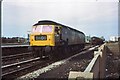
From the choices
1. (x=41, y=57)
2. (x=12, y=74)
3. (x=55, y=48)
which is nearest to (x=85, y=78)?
(x=12, y=74)

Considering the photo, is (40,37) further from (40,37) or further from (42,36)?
(42,36)

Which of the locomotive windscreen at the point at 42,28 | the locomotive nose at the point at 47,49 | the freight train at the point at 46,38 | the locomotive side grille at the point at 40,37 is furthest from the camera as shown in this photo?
the locomotive windscreen at the point at 42,28

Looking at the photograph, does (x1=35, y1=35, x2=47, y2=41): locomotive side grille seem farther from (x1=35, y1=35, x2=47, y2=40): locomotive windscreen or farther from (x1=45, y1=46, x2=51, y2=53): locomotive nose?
(x1=45, y1=46, x2=51, y2=53): locomotive nose

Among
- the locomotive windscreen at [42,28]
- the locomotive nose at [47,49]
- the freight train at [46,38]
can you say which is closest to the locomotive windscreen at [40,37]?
the freight train at [46,38]

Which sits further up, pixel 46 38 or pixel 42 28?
pixel 42 28

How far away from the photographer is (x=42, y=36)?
17016 mm

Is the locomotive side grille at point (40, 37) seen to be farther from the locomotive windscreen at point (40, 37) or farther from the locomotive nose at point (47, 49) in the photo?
the locomotive nose at point (47, 49)

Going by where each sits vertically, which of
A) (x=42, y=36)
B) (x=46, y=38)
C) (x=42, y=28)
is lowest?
(x=46, y=38)

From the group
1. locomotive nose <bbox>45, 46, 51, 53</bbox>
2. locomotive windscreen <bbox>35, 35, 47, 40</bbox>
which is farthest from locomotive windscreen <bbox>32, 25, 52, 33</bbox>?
locomotive nose <bbox>45, 46, 51, 53</bbox>

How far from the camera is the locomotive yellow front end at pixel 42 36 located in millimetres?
16734

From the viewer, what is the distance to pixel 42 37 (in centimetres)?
1700

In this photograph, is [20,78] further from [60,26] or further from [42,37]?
[60,26]

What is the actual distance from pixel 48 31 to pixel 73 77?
1374cm

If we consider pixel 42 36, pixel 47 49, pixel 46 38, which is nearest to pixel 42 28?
pixel 42 36
